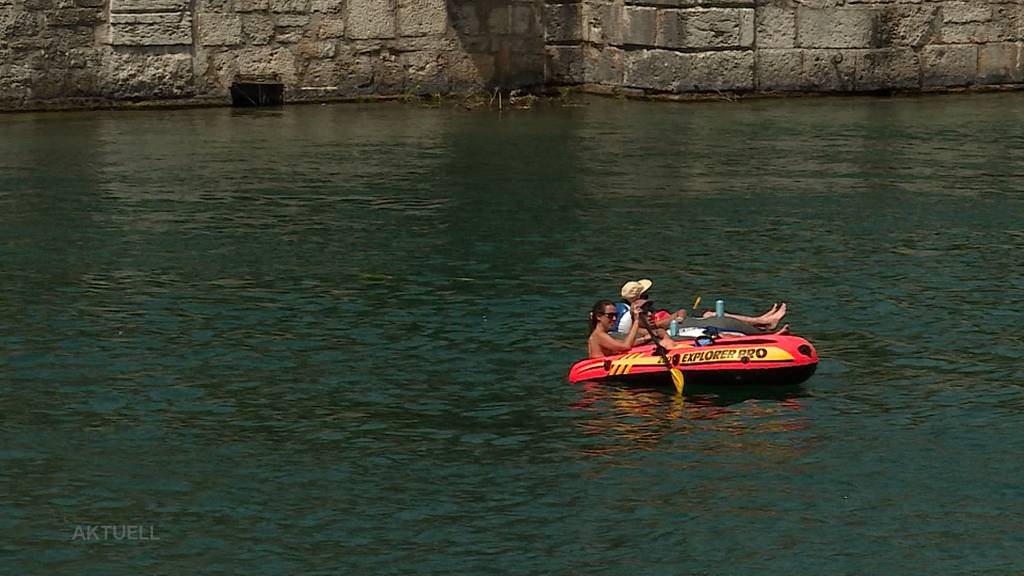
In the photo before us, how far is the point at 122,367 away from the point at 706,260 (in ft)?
17.2

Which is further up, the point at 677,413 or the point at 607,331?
the point at 607,331

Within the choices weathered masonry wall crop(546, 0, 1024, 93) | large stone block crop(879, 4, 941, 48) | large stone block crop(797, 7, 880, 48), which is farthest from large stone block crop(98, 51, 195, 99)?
large stone block crop(879, 4, 941, 48)

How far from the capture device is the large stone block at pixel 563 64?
2516 cm

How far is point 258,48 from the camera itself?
23938 mm

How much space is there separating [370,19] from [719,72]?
166 inches

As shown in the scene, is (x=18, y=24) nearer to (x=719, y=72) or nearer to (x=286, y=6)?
(x=286, y=6)

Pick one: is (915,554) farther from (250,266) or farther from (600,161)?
(600,161)

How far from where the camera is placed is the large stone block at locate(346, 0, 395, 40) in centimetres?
2414

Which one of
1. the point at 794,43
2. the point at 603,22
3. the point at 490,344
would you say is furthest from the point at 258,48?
the point at 490,344

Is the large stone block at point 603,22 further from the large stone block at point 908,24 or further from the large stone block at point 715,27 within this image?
the large stone block at point 908,24

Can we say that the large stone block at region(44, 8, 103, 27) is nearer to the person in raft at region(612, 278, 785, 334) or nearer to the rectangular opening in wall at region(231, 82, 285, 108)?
the rectangular opening in wall at region(231, 82, 285, 108)

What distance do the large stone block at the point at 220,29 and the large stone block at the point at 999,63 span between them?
29.5 ft

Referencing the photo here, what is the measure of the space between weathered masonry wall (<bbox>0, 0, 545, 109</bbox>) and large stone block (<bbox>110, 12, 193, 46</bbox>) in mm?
A: 12

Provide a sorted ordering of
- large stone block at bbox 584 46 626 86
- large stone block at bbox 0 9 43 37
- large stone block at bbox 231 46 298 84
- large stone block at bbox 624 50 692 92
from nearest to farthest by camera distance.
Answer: large stone block at bbox 0 9 43 37
large stone block at bbox 231 46 298 84
large stone block at bbox 624 50 692 92
large stone block at bbox 584 46 626 86
